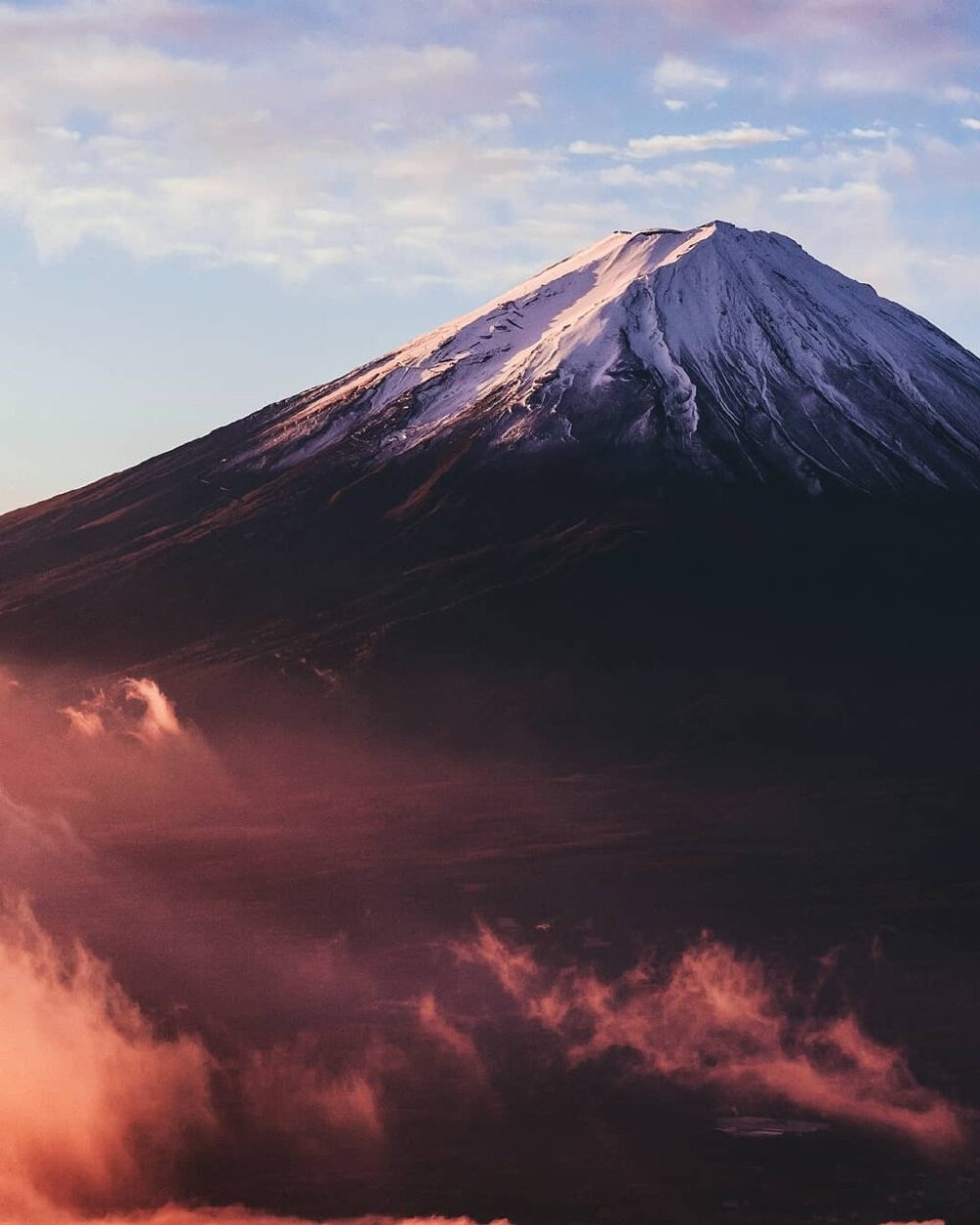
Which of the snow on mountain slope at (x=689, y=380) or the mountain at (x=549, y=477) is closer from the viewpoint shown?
the mountain at (x=549, y=477)

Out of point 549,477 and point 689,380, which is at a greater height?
point 689,380

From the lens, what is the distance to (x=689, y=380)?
14912 cm

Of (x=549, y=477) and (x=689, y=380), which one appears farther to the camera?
(x=689, y=380)

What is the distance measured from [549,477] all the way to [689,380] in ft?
43.8

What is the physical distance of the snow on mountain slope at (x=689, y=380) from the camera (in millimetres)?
146000

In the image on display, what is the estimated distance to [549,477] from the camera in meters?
142

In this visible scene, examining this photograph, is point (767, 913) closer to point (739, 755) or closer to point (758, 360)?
point (739, 755)

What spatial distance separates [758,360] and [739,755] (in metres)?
43.9

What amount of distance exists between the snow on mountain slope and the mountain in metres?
0.22

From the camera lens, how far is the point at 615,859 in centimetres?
9519

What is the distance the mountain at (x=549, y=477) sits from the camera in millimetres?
134625

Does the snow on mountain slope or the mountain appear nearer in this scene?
the mountain

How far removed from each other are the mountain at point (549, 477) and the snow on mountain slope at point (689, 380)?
0.22m

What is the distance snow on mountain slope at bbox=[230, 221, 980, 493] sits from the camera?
146000mm
